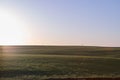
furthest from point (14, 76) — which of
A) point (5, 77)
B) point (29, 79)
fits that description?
point (29, 79)

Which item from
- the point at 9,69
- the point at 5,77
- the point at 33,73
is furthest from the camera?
the point at 9,69

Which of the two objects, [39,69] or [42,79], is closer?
[42,79]

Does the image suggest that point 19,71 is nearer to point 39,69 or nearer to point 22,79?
point 39,69

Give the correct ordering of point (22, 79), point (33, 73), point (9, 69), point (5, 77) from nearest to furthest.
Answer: point (22, 79) < point (5, 77) < point (33, 73) < point (9, 69)

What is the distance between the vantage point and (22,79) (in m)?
32.2

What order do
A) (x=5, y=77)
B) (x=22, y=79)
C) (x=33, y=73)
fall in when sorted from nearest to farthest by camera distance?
Answer: (x=22, y=79)
(x=5, y=77)
(x=33, y=73)

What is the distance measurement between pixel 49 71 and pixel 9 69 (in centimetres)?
487

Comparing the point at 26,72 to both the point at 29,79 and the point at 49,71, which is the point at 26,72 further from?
the point at 29,79

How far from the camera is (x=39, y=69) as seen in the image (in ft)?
136

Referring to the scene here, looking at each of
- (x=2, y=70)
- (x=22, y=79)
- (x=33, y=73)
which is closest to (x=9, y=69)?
(x=2, y=70)

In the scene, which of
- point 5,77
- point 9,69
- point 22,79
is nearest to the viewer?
point 22,79

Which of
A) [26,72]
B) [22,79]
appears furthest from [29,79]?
[26,72]

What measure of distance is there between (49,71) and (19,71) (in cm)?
365

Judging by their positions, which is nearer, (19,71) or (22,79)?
(22,79)
